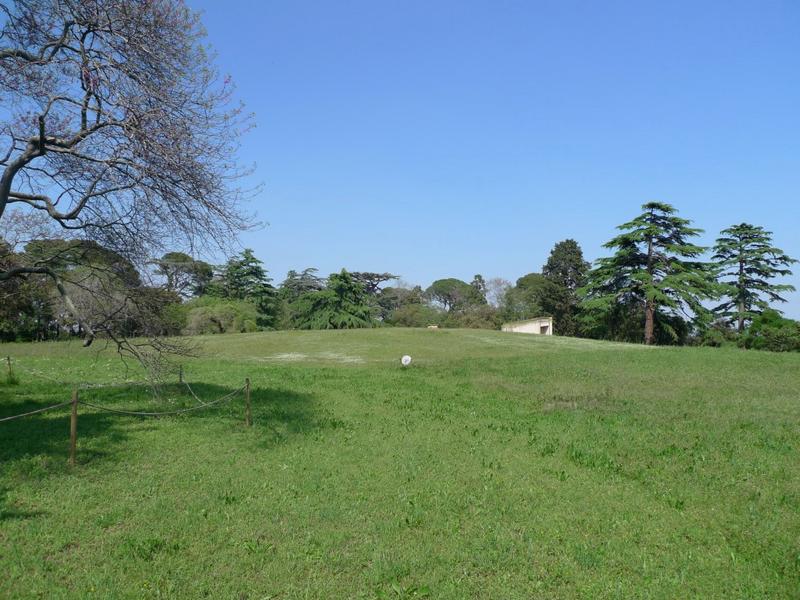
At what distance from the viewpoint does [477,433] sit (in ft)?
38.6

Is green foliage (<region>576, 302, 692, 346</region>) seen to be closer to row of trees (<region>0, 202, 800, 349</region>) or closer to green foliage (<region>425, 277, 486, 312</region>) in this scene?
row of trees (<region>0, 202, 800, 349</region>)

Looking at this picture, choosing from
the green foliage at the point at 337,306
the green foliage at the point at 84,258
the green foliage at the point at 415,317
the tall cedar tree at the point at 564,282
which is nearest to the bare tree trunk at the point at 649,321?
the tall cedar tree at the point at 564,282

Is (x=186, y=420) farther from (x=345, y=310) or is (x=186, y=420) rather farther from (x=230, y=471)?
(x=345, y=310)

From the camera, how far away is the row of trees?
36.3ft

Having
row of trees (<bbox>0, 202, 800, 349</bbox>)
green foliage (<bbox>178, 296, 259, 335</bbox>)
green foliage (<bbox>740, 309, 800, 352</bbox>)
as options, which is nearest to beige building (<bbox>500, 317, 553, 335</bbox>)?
row of trees (<bbox>0, 202, 800, 349</bbox>)

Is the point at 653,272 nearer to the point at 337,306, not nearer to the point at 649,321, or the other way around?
the point at 649,321

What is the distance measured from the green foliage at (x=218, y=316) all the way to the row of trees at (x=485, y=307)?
11 centimetres

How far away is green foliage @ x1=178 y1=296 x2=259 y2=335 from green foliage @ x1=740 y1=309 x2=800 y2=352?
41.1 metres

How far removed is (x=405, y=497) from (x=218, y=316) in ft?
145

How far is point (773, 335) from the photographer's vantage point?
3400 centimetres

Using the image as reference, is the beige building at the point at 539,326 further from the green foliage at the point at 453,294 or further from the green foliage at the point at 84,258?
the green foliage at the point at 84,258

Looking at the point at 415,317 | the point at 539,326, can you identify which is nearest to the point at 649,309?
the point at 539,326

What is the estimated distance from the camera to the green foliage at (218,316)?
46.7 m

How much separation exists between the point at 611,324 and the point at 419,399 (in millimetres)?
38234
